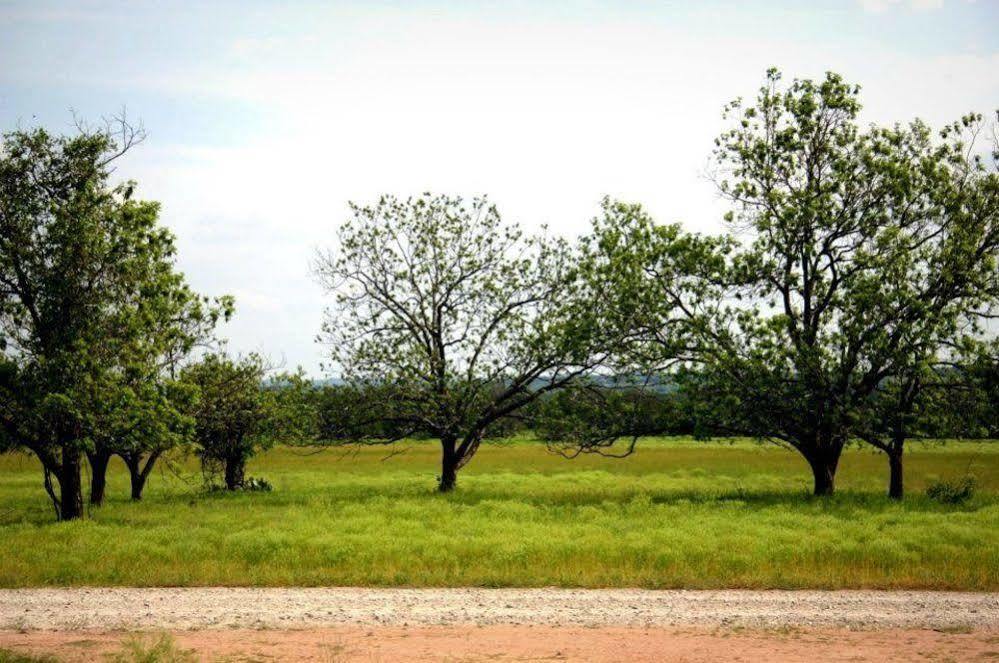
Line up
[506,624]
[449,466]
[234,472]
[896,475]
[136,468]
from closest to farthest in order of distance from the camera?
[506,624] < [896,475] < [136,468] < [449,466] < [234,472]

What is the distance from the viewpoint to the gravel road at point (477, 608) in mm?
14234

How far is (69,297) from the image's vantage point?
26.4 metres

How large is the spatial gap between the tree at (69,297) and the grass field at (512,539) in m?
3.02

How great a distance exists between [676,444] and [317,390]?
64877 mm

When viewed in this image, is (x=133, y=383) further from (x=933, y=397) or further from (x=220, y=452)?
(x=933, y=397)

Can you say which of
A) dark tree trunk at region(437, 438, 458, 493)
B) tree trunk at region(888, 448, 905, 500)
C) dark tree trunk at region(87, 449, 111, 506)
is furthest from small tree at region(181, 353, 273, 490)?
tree trunk at region(888, 448, 905, 500)

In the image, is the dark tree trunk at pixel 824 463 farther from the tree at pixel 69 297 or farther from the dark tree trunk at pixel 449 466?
the tree at pixel 69 297

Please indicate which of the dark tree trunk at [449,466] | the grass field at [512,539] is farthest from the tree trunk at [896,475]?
the dark tree trunk at [449,466]

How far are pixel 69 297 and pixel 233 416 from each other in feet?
41.8

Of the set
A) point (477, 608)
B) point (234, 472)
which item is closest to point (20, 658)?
point (477, 608)

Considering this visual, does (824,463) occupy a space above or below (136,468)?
below

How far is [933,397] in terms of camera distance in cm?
3188

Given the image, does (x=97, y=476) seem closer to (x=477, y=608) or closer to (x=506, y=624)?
(x=477, y=608)

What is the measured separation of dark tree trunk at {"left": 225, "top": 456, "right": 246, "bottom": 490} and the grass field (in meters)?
3.16
